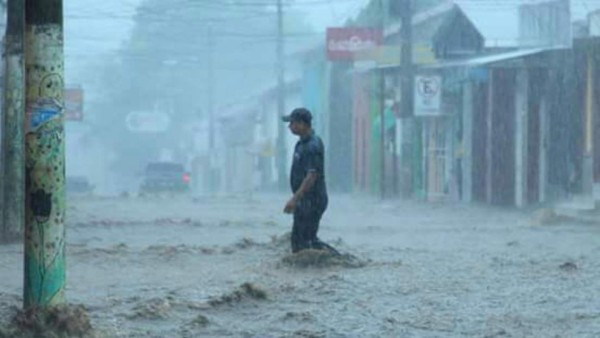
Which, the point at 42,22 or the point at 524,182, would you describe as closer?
the point at 42,22

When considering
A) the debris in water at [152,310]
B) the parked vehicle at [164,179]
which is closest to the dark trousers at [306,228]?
the debris in water at [152,310]

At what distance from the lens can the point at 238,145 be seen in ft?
251

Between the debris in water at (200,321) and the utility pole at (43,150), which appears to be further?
the debris in water at (200,321)

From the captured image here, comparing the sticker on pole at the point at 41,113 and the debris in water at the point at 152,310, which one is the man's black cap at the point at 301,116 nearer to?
the debris in water at the point at 152,310

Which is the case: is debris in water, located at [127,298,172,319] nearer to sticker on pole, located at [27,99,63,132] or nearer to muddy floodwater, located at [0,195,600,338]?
muddy floodwater, located at [0,195,600,338]

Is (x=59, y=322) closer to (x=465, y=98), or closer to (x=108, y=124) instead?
(x=465, y=98)

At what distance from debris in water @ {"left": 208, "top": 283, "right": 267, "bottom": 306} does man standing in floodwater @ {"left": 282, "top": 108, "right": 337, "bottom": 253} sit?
2.10m

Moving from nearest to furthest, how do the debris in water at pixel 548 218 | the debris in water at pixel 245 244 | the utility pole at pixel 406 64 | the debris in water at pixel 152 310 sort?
1. the debris in water at pixel 152 310
2. the debris in water at pixel 245 244
3. the debris in water at pixel 548 218
4. the utility pole at pixel 406 64

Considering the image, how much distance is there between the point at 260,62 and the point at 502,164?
6762cm

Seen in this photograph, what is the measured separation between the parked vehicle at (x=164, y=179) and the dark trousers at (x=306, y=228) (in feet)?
139

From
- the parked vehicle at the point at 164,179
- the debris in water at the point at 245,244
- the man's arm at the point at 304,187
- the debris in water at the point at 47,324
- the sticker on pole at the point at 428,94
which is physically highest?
the sticker on pole at the point at 428,94

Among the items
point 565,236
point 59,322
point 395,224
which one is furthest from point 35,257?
point 395,224

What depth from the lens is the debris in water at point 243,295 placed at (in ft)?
41.4

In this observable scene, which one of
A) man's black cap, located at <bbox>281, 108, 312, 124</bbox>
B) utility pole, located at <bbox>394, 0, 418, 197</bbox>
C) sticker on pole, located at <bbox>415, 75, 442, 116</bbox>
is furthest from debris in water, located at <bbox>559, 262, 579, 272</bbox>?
utility pole, located at <bbox>394, 0, 418, 197</bbox>
